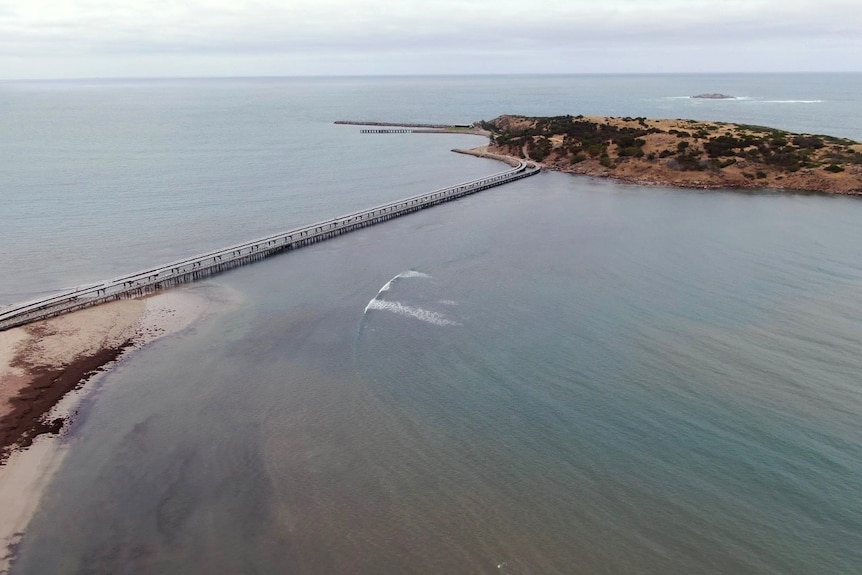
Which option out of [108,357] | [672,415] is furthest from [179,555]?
[672,415]

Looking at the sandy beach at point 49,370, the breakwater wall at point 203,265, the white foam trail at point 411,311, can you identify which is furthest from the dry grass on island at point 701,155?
the sandy beach at point 49,370

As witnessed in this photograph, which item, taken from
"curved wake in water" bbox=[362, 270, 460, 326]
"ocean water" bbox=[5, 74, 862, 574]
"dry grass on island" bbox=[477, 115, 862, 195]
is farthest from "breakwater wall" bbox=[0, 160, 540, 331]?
"dry grass on island" bbox=[477, 115, 862, 195]

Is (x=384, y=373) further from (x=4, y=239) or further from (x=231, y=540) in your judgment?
(x=4, y=239)

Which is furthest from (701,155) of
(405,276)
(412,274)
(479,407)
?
(479,407)

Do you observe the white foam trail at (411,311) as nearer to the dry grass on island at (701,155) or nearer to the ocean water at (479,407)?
the ocean water at (479,407)

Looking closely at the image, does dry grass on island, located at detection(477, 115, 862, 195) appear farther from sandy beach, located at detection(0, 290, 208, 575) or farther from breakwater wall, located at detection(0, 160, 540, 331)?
sandy beach, located at detection(0, 290, 208, 575)
